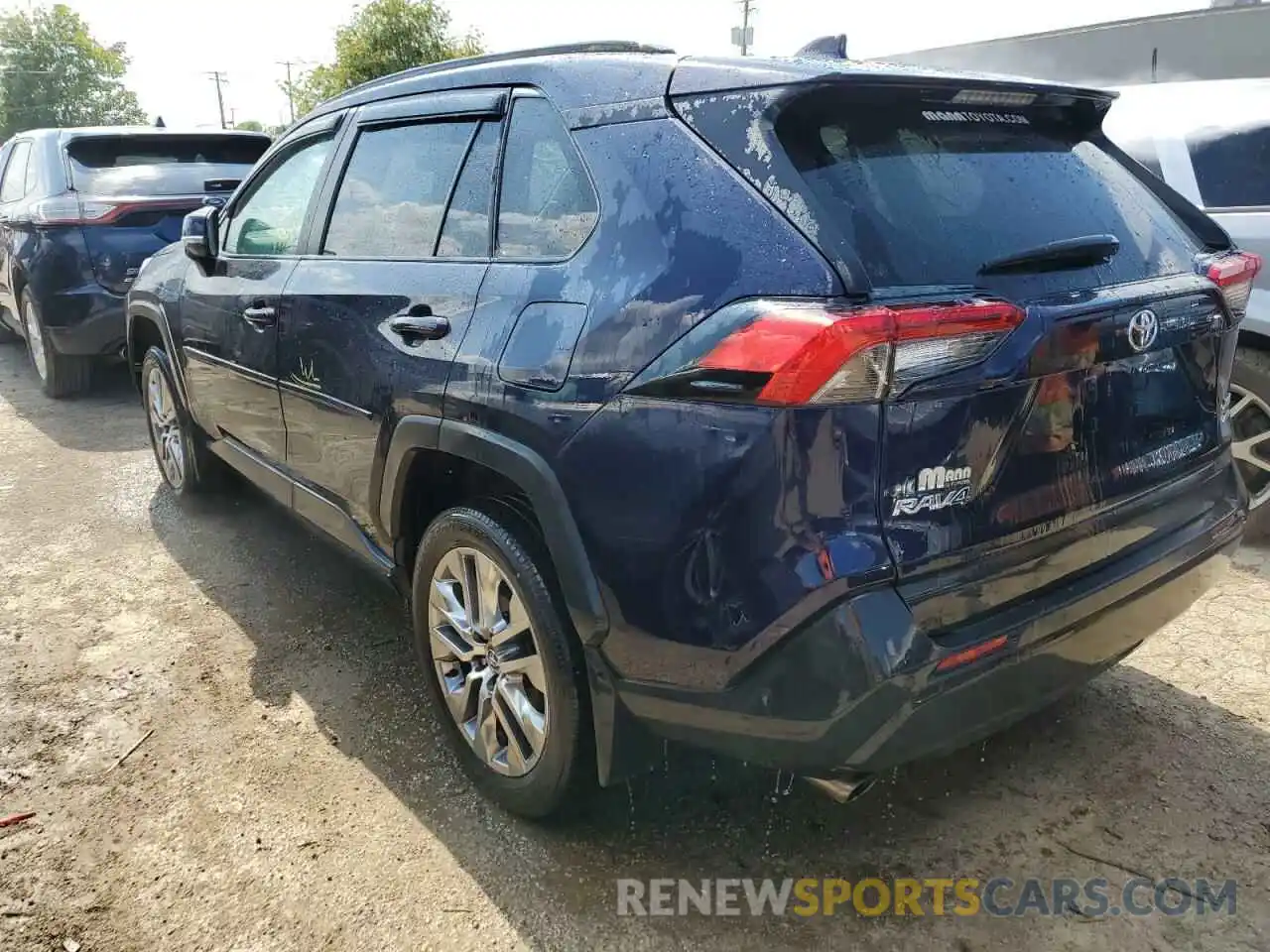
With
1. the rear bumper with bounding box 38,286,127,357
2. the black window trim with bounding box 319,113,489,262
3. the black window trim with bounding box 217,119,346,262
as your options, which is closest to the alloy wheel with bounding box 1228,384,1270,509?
the black window trim with bounding box 319,113,489,262

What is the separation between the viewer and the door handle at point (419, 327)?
243cm

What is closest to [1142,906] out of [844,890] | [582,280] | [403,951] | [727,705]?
[844,890]

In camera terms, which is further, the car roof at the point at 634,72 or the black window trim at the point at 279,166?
the black window trim at the point at 279,166

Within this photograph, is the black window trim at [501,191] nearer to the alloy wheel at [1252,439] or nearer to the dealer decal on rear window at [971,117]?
the dealer decal on rear window at [971,117]

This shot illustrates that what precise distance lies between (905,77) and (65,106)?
4553cm

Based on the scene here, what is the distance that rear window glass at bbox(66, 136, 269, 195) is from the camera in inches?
265

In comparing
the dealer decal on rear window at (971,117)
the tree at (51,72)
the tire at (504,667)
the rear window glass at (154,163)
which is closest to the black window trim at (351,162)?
the tire at (504,667)

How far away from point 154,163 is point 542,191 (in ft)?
19.6

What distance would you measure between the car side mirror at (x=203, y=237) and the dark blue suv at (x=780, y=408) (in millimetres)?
1495

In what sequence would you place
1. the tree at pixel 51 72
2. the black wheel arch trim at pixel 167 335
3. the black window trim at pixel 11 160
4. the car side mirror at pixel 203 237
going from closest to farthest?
1. the car side mirror at pixel 203 237
2. the black wheel arch trim at pixel 167 335
3. the black window trim at pixel 11 160
4. the tree at pixel 51 72

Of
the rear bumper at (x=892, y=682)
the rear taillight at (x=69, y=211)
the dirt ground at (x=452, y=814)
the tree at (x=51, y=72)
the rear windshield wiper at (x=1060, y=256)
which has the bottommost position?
the dirt ground at (x=452, y=814)

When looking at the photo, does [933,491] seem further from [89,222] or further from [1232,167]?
[89,222]

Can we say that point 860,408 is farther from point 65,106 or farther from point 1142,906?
point 65,106

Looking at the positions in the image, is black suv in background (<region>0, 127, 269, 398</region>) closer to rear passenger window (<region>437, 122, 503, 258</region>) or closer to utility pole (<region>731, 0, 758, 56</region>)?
rear passenger window (<region>437, 122, 503, 258</region>)
